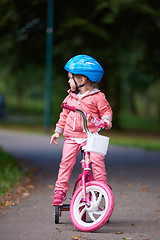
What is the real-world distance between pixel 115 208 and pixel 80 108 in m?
1.91

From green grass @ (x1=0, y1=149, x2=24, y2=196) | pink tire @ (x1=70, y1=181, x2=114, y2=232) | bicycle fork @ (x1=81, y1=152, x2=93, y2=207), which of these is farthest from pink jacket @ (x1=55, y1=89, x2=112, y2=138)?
green grass @ (x1=0, y1=149, x2=24, y2=196)

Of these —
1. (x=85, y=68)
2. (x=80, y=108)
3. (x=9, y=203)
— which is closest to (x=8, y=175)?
(x=9, y=203)

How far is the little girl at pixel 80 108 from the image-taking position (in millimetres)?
5527

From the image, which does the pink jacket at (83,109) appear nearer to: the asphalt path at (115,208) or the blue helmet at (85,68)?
the blue helmet at (85,68)

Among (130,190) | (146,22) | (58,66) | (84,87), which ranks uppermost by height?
(146,22)

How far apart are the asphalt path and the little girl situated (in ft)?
1.49

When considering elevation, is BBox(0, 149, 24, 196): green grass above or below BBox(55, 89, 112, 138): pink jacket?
below

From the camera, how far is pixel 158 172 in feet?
35.6

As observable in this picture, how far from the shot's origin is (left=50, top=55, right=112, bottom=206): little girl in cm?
553

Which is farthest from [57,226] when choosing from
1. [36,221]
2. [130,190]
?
[130,190]

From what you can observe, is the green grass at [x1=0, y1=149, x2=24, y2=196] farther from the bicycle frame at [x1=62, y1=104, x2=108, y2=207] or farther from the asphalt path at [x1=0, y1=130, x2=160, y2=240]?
the bicycle frame at [x1=62, y1=104, x2=108, y2=207]

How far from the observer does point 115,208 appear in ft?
23.0

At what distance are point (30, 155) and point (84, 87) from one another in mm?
8643

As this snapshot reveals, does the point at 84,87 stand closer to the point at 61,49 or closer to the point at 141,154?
the point at 141,154
